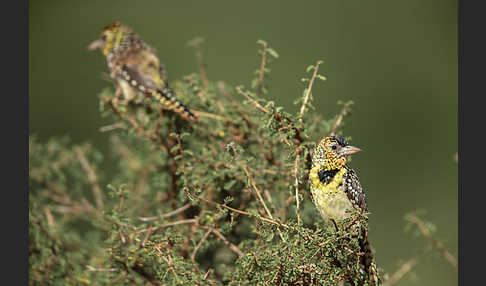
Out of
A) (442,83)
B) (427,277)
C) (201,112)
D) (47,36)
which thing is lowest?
(427,277)

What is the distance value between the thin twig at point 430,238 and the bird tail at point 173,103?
968 millimetres

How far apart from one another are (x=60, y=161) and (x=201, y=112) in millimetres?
830

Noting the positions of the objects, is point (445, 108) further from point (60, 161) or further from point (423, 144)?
point (60, 161)

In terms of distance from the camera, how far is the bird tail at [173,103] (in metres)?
2.45

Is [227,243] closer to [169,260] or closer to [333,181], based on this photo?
[169,260]

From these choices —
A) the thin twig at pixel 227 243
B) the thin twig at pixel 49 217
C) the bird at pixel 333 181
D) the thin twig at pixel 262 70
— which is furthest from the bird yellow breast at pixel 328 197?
the thin twig at pixel 49 217

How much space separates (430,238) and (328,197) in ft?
1.57

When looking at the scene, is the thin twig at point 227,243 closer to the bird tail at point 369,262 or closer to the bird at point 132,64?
the bird tail at point 369,262

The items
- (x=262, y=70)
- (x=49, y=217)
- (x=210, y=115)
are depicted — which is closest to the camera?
(x=262, y=70)

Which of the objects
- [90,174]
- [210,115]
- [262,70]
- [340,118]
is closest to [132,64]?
[90,174]

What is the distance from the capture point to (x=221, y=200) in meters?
2.34

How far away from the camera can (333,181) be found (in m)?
2.16

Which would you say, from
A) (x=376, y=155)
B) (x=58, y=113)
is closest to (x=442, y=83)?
(x=376, y=155)

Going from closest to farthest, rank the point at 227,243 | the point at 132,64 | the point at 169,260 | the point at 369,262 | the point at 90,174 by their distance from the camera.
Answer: the point at 169,260 < the point at 369,262 < the point at 227,243 < the point at 90,174 < the point at 132,64
